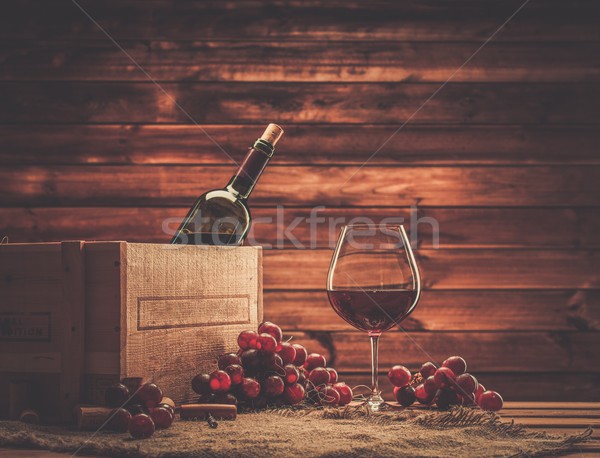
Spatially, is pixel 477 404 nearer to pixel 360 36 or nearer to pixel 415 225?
pixel 415 225

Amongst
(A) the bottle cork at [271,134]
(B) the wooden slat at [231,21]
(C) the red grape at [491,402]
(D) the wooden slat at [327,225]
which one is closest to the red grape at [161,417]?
(C) the red grape at [491,402]

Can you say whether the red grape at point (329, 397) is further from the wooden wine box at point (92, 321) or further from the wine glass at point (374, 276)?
the wooden wine box at point (92, 321)

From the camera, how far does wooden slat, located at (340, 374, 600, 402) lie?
2039mm

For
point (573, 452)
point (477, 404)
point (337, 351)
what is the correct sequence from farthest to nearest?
point (337, 351) < point (477, 404) < point (573, 452)

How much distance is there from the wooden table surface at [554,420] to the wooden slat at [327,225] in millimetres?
1046

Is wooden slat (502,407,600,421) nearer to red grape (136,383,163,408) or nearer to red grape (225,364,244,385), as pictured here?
red grape (225,364,244,385)

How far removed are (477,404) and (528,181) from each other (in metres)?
1.25

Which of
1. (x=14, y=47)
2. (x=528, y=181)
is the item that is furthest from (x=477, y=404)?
(x=14, y=47)

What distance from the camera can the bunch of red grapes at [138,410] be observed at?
2.59 ft

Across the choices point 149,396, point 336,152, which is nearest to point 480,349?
point 336,152

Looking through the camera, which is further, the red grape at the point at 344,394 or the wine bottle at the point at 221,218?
the wine bottle at the point at 221,218

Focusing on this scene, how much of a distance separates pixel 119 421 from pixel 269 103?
1.38 meters

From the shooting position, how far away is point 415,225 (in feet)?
6.74

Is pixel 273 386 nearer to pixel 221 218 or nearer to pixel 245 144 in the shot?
pixel 221 218
